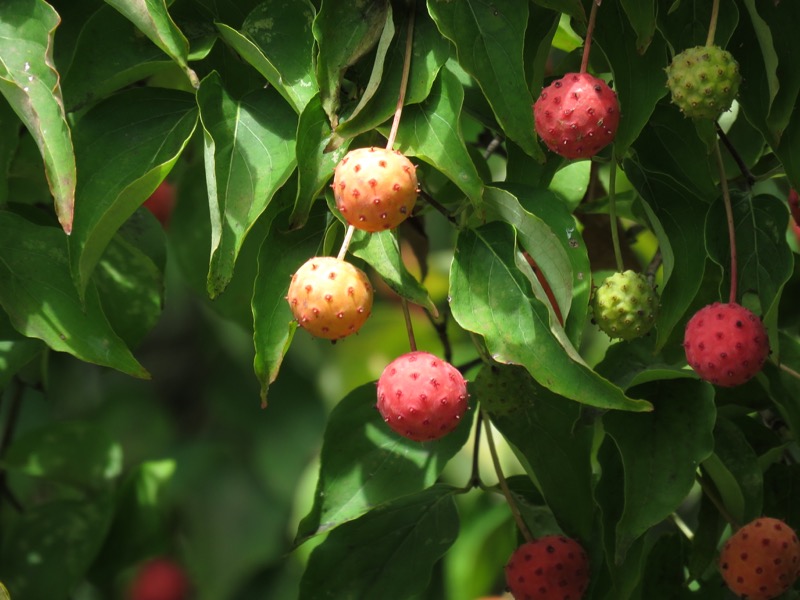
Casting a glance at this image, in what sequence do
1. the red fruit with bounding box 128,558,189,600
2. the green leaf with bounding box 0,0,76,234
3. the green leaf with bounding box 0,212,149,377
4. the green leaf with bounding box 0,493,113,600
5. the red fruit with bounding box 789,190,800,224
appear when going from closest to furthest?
the green leaf with bounding box 0,0,76,234 → the green leaf with bounding box 0,212,149,377 → the red fruit with bounding box 789,190,800,224 → the green leaf with bounding box 0,493,113,600 → the red fruit with bounding box 128,558,189,600

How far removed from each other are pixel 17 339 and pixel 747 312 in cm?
60

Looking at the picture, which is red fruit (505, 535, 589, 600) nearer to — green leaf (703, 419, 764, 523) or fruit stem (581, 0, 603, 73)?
green leaf (703, 419, 764, 523)

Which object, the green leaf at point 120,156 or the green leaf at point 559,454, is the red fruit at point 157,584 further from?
the green leaf at point 120,156

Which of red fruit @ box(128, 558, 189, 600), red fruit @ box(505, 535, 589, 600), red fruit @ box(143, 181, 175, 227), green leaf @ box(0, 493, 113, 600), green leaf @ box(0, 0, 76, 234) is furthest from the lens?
red fruit @ box(128, 558, 189, 600)

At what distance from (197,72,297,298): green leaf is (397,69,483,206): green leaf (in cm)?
9

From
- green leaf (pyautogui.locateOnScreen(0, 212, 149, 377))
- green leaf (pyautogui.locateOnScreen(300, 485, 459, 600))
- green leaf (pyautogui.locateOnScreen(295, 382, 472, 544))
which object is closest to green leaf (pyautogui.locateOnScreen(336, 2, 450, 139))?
green leaf (pyautogui.locateOnScreen(0, 212, 149, 377))

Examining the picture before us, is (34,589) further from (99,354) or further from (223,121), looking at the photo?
(223,121)

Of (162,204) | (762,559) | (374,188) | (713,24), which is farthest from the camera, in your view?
(162,204)

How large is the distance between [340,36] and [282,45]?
53 millimetres

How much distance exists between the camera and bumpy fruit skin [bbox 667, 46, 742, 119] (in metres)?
0.88

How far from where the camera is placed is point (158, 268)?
120cm

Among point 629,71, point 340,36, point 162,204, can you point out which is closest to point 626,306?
point 629,71

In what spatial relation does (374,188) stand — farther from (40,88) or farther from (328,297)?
(40,88)

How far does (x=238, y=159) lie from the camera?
90cm
